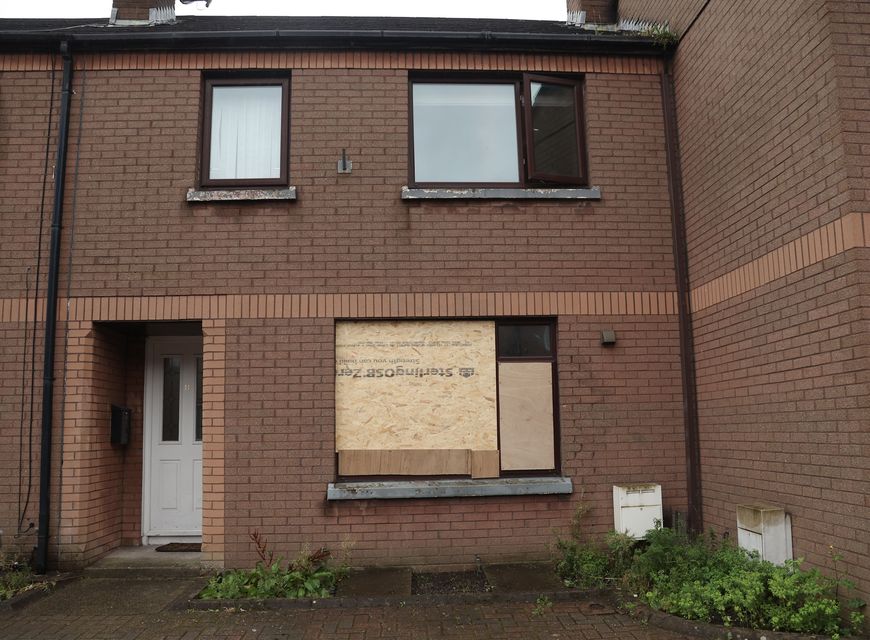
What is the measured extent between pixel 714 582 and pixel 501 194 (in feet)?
13.9

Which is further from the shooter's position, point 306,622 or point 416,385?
point 416,385

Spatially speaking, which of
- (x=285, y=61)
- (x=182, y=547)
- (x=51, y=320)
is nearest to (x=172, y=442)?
(x=182, y=547)

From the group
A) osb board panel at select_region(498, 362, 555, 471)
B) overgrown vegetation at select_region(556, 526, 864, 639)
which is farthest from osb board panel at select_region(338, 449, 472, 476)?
overgrown vegetation at select_region(556, 526, 864, 639)

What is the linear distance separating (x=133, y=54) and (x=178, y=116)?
2.89ft

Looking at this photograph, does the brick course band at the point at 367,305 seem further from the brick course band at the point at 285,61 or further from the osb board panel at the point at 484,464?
the brick course band at the point at 285,61

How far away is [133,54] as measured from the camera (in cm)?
744

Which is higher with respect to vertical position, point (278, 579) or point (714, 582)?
point (714, 582)

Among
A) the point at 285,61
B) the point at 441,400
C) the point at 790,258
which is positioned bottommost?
the point at 441,400

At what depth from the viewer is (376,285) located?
281 inches

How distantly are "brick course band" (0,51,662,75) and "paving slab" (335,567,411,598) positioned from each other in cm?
536

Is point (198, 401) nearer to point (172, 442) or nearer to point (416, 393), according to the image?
point (172, 442)

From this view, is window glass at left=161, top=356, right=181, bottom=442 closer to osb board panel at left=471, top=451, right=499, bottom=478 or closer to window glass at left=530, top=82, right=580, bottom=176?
osb board panel at left=471, top=451, right=499, bottom=478

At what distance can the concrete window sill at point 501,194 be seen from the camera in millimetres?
7242

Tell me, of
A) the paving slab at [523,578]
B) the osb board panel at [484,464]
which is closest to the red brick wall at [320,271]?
the paving slab at [523,578]
